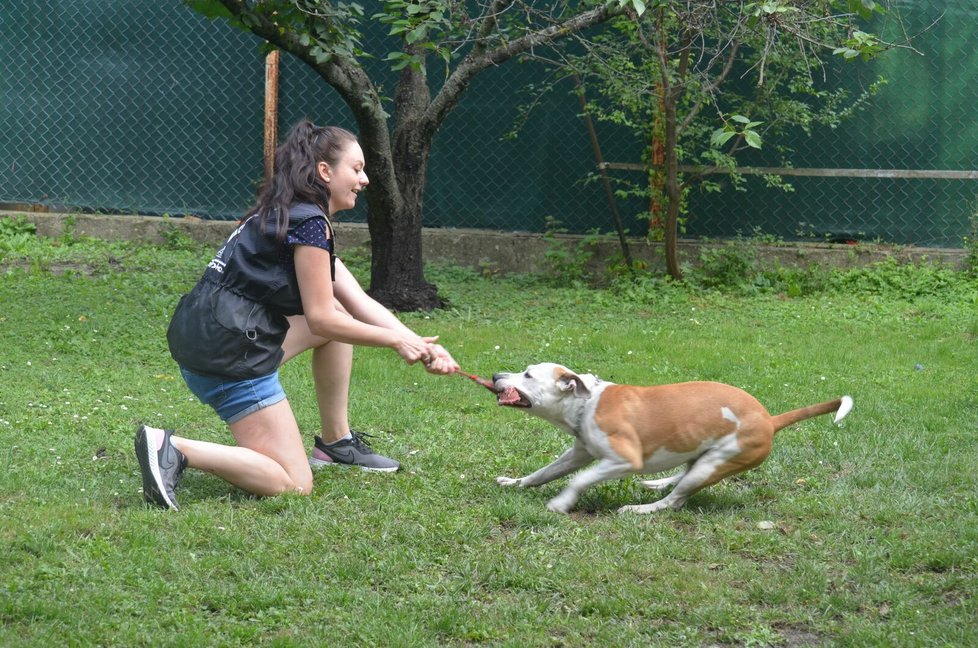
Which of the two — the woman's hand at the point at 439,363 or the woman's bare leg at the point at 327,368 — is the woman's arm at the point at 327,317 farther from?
the woman's bare leg at the point at 327,368

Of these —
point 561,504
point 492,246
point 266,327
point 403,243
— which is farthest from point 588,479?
point 492,246

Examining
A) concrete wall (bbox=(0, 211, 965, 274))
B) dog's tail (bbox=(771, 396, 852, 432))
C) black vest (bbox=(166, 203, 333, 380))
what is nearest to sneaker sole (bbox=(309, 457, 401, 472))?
black vest (bbox=(166, 203, 333, 380))

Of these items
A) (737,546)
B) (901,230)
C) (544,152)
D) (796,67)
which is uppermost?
(796,67)

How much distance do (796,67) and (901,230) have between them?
1.95 m

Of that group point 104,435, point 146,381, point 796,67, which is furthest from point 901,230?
point 104,435

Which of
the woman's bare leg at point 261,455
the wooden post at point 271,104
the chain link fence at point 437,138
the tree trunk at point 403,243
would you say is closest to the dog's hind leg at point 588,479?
the woman's bare leg at point 261,455

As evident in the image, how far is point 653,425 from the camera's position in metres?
4.49

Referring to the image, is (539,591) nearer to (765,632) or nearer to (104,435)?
(765,632)

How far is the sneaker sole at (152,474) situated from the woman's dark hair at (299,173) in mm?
955

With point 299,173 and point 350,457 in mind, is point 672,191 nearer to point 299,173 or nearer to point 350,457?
point 350,457

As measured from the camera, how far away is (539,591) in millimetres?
3617

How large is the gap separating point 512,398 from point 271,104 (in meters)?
7.21

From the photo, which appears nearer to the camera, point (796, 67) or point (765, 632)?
point (765, 632)

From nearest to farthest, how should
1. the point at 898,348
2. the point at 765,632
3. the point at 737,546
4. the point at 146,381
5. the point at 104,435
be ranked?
the point at 765,632, the point at 737,546, the point at 104,435, the point at 146,381, the point at 898,348
